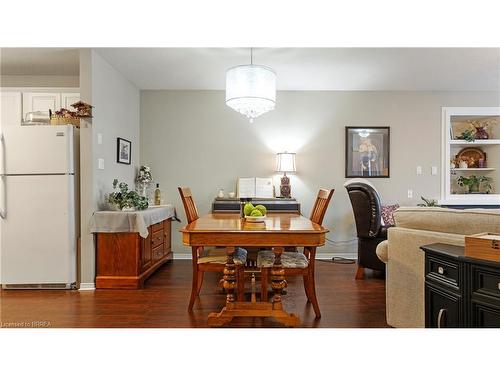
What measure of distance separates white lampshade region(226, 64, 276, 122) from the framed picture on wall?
2.19 meters

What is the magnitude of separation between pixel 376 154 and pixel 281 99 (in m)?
1.59

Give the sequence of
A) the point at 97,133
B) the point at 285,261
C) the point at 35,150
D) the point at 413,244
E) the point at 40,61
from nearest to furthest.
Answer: the point at 413,244, the point at 285,261, the point at 35,150, the point at 97,133, the point at 40,61

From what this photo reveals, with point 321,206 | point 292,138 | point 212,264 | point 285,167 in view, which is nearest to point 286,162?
point 285,167

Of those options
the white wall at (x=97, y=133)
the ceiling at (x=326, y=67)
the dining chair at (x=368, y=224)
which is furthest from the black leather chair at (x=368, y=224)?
the white wall at (x=97, y=133)

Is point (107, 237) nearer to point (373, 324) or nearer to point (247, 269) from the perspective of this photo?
point (247, 269)

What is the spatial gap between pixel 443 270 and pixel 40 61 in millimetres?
4321

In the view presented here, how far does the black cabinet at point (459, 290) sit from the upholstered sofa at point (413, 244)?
0.21m

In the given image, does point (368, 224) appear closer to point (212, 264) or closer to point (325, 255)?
point (325, 255)

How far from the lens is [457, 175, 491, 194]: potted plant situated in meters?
5.04

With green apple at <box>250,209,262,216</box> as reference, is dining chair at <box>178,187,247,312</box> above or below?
below

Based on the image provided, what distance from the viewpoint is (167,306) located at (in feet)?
9.32

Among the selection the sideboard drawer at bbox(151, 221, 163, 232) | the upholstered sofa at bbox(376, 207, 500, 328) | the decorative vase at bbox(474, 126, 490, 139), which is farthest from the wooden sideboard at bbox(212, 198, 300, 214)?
the decorative vase at bbox(474, 126, 490, 139)

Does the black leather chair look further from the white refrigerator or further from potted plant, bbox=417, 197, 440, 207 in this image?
the white refrigerator
